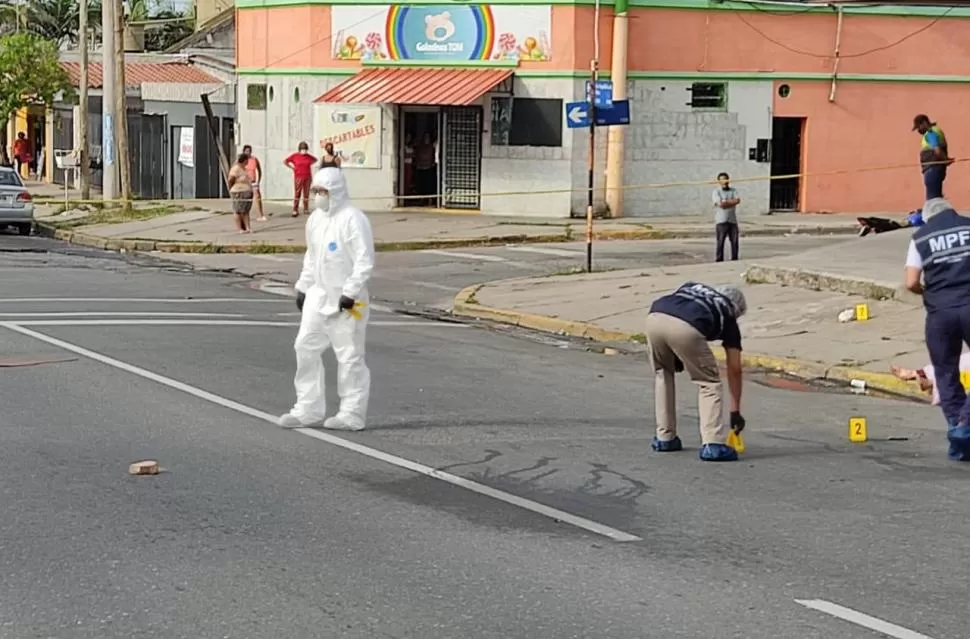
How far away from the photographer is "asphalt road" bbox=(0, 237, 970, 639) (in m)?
6.29

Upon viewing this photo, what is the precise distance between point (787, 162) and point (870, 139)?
201 cm

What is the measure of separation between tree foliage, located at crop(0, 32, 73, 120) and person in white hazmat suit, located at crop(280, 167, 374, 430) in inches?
1427

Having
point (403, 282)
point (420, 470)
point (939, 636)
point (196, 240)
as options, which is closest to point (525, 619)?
point (939, 636)

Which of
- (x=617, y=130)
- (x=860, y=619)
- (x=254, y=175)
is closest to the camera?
(x=860, y=619)

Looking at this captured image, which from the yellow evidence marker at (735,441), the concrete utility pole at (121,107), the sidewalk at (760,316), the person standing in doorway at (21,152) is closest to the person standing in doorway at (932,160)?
the sidewalk at (760,316)

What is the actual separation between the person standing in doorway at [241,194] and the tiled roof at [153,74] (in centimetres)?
1429

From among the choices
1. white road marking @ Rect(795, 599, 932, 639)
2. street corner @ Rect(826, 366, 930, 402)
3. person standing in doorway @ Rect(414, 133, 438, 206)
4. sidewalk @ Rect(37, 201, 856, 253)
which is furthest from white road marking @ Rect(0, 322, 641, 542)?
person standing in doorway @ Rect(414, 133, 438, 206)

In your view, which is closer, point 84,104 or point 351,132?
point 351,132

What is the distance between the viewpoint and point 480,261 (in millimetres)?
25188

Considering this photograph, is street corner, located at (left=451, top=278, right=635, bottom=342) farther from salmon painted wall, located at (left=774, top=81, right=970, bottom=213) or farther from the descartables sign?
salmon painted wall, located at (left=774, top=81, right=970, bottom=213)

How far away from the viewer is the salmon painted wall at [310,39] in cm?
3133

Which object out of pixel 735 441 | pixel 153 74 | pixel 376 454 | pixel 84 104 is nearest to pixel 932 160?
pixel 735 441

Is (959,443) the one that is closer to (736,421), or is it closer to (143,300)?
(736,421)

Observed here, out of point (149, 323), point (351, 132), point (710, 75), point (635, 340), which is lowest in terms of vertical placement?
point (635, 340)
